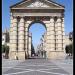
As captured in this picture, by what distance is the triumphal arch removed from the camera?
6931 cm

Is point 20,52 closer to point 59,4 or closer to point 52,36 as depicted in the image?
point 52,36

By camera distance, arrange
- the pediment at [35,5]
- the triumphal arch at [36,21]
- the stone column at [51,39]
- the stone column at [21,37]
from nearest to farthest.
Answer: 1. the stone column at [51,39]
2. the stone column at [21,37]
3. the triumphal arch at [36,21]
4. the pediment at [35,5]

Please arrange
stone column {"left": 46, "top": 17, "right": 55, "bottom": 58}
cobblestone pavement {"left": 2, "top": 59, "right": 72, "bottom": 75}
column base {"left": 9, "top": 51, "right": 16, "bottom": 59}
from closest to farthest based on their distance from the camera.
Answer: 1. cobblestone pavement {"left": 2, "top": 59, "right": 72, "bottom": 75}
2. column base {"left": 9, "top": 51, "right": 16, "bottom": 59}
3. stone column {"left": 46, "top": 17, "right": 55, "bottom": 58}

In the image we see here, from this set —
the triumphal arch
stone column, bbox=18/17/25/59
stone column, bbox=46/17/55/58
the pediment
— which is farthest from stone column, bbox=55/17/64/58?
stone column, bbox=18/17/25/59

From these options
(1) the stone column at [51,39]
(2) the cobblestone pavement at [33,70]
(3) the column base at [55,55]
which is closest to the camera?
(2) the cobblestone pavement at [33,70]

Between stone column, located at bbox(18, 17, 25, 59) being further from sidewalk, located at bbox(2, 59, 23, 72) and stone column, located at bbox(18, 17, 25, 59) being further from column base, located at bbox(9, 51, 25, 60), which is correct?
sidewalk, located at bbox(2, 59, 23, 72)

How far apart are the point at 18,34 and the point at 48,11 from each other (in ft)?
29.8

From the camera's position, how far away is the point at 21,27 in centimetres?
7019

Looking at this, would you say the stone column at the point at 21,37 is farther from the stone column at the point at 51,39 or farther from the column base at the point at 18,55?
the stone column at the point at 51,39

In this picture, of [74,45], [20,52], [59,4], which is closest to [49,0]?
[59,4]

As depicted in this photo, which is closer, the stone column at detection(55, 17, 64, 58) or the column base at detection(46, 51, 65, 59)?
the column base at detection(46, 51, 65, 59)

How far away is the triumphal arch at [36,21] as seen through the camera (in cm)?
6931

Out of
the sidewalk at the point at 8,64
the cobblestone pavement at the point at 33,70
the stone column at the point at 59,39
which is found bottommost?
the sidewalk at the point at 8,64

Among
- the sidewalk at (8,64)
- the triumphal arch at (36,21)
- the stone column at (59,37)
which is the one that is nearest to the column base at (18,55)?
the triumphal arch at (36,21)
